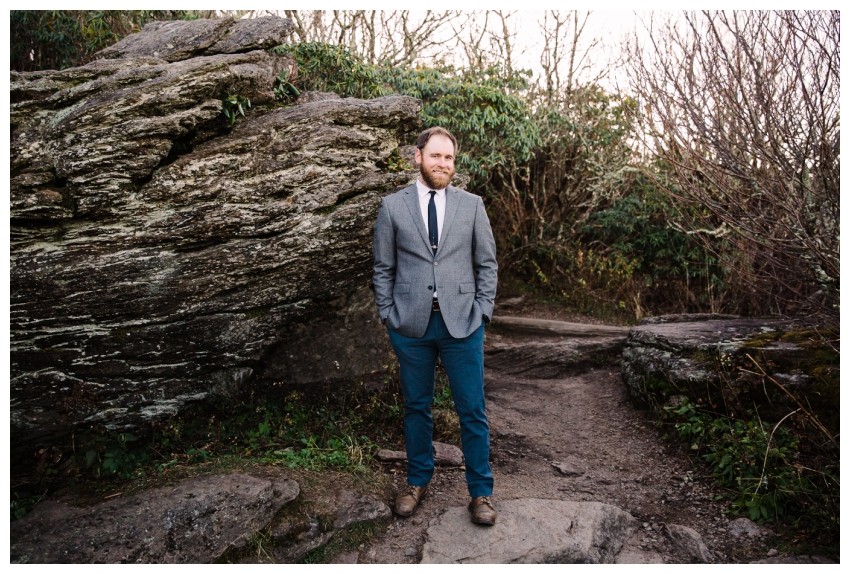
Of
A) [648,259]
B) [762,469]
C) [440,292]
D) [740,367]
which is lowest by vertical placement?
[762,469]

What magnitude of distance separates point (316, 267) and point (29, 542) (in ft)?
8.46

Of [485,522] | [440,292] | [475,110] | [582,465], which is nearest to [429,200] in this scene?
[440,292]

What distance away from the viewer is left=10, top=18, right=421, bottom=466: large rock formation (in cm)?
426

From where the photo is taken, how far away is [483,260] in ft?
13.0

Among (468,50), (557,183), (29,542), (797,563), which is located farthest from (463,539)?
(468,50)

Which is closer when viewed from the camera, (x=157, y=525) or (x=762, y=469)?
(x=157, y=525)

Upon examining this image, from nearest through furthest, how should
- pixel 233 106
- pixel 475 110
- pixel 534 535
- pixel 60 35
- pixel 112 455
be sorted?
1. pixel 534 535
2. pixel 112 455
3. pixel 233 106
4. pixel 60 35
5. pixel 475 110

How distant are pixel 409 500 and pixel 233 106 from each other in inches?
129

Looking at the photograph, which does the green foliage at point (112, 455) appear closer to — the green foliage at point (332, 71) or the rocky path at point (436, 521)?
the rocky path at point (436, 521)

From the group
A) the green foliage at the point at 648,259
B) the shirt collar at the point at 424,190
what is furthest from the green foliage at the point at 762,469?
the green foliage at the point at 648,259

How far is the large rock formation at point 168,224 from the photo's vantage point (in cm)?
426

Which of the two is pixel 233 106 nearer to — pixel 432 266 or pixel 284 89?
pixel 284 89

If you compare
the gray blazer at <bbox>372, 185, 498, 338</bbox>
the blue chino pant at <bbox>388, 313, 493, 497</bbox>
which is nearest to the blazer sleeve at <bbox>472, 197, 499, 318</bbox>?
the gray blazer at <bbox>372, 185, 498, 338</bbox>

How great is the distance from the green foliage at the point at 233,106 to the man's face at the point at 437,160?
174 cm
